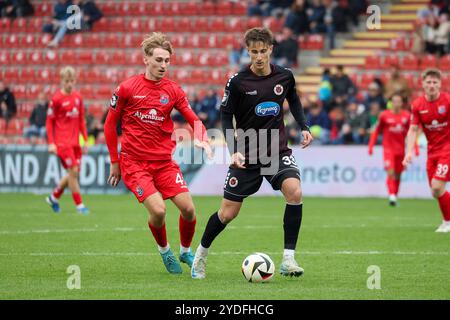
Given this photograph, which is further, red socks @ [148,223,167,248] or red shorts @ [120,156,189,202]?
red socks @ [148,223,167,248]

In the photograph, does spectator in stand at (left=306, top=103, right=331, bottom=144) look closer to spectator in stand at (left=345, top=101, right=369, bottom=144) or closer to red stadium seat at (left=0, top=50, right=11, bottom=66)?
spectator in stand at (left=345, top=101, right=369, bottom=144)

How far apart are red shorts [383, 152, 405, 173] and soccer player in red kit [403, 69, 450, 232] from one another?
612 cm

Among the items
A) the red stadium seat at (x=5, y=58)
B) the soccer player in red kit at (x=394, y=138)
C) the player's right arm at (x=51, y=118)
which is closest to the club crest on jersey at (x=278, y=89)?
the player's right arm at (x=51, y=118)

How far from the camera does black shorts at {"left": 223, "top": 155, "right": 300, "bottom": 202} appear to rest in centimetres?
1038

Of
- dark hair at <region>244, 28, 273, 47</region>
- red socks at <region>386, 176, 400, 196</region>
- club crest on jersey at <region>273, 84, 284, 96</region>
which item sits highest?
dark hair at <region>244, 28, 273, 47</region>

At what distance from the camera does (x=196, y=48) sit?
3194 cm

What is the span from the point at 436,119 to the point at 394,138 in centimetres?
667

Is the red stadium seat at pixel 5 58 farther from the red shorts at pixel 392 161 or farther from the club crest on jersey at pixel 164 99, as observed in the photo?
the club crest on jersey at pixel 164 99

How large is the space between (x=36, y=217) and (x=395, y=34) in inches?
586

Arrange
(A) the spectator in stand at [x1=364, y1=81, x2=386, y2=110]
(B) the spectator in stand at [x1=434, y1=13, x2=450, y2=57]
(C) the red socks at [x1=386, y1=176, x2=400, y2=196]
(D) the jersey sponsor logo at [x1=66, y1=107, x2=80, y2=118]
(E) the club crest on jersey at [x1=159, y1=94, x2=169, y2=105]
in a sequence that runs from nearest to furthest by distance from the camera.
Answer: (E) the club crest on jersey at [x1=159, y1=94, x2=169, y2=105] < (D) the jersey sponsor logo at [x1=66, y1=107, x2=80, y2=118] < (C) the red socks at [x1=386, y1=176, x2=400, y2=196] < (A) the spectator in stand at [x1=364, y1=81, x2=386, y2=110] < (B) the spectator in stand at [x1=434, y1=13, x2=450, y2=57]

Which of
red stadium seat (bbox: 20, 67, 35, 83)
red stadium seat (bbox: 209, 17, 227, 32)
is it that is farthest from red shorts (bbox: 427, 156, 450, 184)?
red stadium seat (bbox: 20, 67, 35, 83)

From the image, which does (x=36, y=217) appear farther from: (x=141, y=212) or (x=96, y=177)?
(x=96, y=177)

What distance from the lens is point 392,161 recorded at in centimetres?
2220
